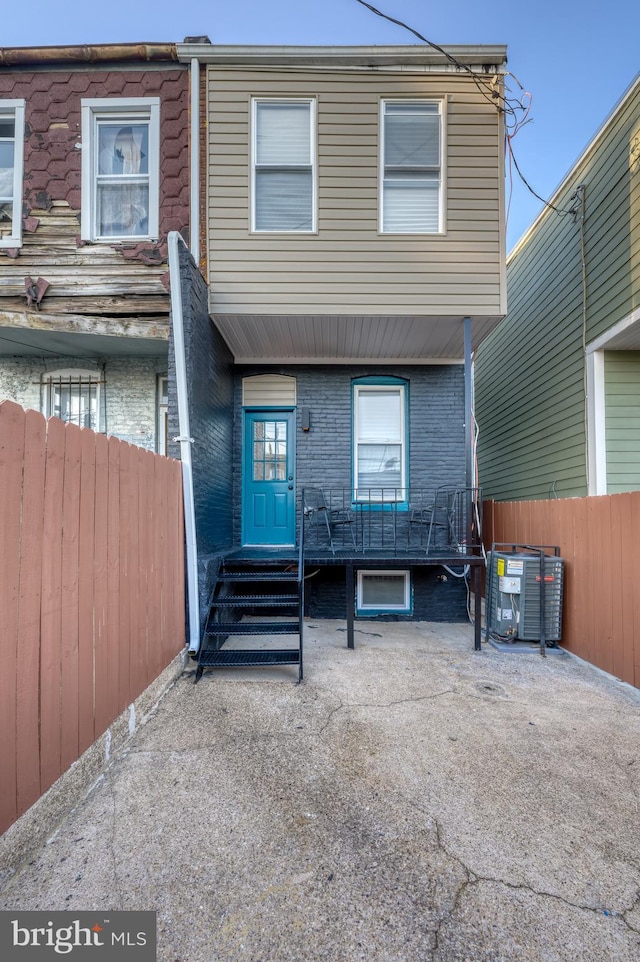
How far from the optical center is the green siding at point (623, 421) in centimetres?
526

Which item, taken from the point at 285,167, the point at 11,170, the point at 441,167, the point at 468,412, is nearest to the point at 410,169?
the point at 441,167

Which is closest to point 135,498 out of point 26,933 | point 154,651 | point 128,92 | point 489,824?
point 154,651

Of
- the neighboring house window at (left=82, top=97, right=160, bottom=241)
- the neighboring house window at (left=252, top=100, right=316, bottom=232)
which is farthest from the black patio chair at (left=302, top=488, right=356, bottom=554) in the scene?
the neighboring house window at (left=82, top=97, right=160, bottom=241)

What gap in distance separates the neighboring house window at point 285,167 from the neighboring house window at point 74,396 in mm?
2967

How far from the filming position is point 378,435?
6.30 meters

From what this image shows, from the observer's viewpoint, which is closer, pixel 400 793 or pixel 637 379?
pixel 400 793

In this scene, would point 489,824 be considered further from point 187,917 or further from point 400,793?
point 187,917

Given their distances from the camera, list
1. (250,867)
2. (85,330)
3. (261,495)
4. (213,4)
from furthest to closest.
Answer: (261,495) < (213,4) < (85,330) < (250,867)

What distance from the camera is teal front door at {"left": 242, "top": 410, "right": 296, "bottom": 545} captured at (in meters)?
6.18

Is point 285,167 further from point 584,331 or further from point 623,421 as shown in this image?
point 623,421

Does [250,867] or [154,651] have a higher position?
[154,651]

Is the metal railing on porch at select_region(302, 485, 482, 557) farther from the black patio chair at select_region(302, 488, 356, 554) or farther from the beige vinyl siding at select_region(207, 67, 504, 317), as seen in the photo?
the beige vinyl siding at select_region(207, 67, 504, 317)

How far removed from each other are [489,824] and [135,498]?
259 centimetres

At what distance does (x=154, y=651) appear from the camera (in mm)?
3268
